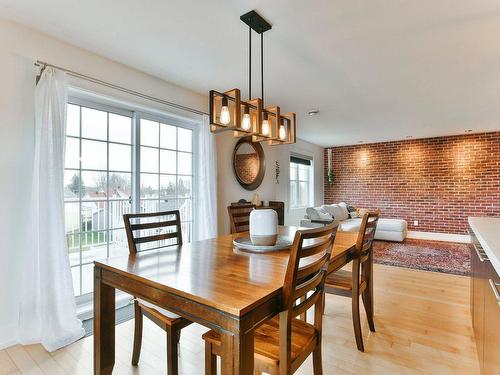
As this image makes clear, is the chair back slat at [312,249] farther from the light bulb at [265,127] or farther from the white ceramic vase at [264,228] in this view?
the light bulb at [265,127]

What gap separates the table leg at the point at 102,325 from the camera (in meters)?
1.47

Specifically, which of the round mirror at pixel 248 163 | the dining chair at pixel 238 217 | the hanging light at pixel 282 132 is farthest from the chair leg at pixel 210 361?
the round mirror at pixel 248 163

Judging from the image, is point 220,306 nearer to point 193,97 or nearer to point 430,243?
point 193,97

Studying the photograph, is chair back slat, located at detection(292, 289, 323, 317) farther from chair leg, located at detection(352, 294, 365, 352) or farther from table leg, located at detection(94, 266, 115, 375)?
table leg, located at detection(94, 266, 115, 375)

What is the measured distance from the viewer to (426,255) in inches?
179

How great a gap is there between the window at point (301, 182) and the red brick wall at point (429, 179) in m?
1.01

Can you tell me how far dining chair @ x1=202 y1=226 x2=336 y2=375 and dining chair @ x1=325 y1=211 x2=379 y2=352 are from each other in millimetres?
482

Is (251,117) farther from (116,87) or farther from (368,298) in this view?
(368,298)

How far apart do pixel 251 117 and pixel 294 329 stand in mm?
1363

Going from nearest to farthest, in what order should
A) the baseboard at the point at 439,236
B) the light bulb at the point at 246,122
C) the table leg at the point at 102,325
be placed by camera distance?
1. the table leg at the point at 102,325
2. the light bulb at the point at 246,122
3. the baseboard at the point at 439,236

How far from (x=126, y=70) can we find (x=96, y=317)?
2209mm

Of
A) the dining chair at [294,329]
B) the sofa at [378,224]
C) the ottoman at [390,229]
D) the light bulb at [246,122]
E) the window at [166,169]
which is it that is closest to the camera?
the dining chair at [294,329]

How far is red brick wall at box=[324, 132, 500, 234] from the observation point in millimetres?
5617

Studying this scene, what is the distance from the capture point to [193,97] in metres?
3.32
